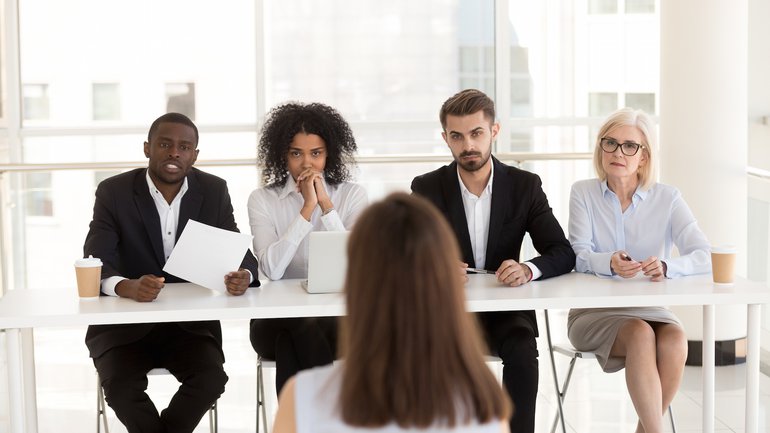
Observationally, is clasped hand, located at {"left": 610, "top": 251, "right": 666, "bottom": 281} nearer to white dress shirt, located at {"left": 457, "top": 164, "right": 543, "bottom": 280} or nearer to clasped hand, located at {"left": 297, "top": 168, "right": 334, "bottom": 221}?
white dress shirt, located at {"left": 457, "top": 164, "right": 543, "bottom": 280}

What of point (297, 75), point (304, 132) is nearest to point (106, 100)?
point (297, 75)

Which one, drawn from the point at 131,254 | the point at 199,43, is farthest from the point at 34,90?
the point at 131,254

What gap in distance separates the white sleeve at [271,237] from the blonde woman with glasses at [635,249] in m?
0.94

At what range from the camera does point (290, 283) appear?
337 cm

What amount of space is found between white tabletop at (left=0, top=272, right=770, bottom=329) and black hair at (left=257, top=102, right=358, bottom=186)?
0.65 m

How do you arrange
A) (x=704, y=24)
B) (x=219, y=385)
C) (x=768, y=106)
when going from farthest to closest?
(x=768, y=106) < (x=704, y=24) < (x=219, y=385)

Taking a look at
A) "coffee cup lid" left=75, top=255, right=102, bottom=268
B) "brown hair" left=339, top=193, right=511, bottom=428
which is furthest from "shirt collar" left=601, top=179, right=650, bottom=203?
"brown hair" left=339, top=193, right=511, bottom=428

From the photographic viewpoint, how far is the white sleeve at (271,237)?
3.51 meters

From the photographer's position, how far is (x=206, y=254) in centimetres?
313

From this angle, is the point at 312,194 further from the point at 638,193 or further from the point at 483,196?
the point at 638,193

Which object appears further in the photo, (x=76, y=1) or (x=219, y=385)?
(x=76, y=1)

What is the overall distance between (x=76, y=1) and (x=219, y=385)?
3.74m

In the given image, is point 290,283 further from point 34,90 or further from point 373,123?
point 34,90

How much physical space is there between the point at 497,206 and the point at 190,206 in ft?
3.43
